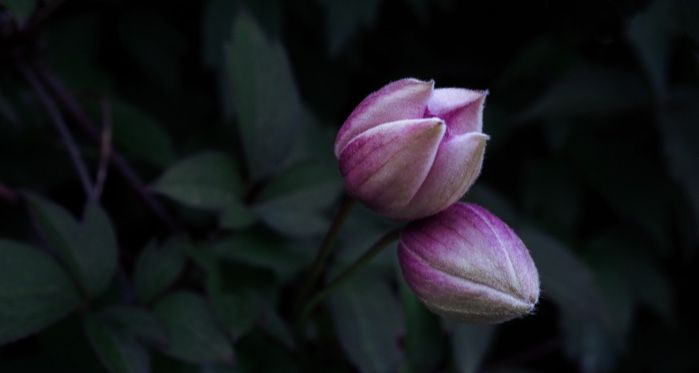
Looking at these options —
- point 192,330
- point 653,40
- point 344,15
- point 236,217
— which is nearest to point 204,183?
point 236,217

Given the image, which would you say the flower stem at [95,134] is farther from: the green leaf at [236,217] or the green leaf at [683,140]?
the green leaf at [683,140]

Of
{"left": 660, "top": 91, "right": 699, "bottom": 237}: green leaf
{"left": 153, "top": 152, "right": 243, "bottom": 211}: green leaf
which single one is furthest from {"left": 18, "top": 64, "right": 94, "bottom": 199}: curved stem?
{"left": 660, "top": 91, "right": 699, "bottom": 237}: green leaf

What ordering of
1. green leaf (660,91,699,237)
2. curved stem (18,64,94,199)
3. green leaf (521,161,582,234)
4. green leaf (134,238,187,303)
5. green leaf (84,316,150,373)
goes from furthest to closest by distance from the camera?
green leaf (521,161,582,234) < green leaf (660,91,699,237) < curved stem (18,64,94,199) < green leaf (134,238,187,303) < green leaf (84,316,150,373)

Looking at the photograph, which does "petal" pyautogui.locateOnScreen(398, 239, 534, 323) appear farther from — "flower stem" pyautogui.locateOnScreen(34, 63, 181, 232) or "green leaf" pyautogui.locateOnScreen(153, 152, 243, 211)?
"flower stem" pyautogui.locateOnScreen(34, 63, 181, 232)

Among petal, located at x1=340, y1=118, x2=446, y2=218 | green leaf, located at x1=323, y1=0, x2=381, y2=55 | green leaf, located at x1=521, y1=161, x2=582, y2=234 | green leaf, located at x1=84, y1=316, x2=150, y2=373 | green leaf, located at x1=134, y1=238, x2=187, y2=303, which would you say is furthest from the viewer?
green leaf, located at x1=521, y1=161, x2=582, y2=234

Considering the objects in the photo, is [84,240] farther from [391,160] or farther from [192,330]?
[391,160]

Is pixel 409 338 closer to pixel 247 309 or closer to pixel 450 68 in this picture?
pixel 247 309

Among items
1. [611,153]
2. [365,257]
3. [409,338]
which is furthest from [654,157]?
[365,257]
